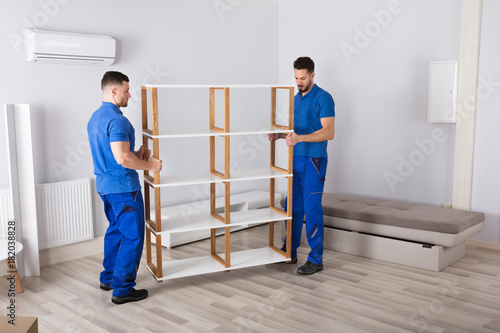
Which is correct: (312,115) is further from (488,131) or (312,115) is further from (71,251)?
(71,251)

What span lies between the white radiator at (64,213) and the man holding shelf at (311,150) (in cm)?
169

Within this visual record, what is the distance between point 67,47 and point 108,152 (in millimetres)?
1209

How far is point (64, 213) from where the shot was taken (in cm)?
418

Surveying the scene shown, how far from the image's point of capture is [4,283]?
374cm

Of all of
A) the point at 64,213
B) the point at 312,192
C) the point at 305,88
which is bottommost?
the point at 64,213

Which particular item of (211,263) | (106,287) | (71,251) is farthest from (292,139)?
(71,251)

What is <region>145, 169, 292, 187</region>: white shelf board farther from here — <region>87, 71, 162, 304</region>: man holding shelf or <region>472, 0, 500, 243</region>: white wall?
<region>472, 0, 500, 243</region>: white wall

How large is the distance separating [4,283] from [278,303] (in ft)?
6.74

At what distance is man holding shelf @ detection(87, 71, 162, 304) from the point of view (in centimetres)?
321

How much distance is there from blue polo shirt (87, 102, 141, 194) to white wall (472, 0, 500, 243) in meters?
3.08

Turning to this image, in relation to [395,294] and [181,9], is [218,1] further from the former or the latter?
[395,294]

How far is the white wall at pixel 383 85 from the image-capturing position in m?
4.76

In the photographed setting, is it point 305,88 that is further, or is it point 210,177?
point 305,88

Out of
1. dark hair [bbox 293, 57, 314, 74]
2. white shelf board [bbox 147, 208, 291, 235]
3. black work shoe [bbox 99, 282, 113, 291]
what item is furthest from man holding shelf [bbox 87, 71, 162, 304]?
→ dark hair [bbox 293, 57, 314, 74]
